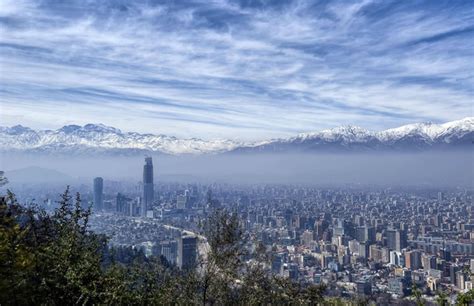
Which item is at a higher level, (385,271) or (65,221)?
(65,221)

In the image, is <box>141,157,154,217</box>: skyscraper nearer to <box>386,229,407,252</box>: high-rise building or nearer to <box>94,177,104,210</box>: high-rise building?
<box>94,177,104,210</box>: high-rise building

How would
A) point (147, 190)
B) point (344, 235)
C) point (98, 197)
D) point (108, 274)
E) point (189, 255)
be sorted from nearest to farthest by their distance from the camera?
point (108, 274), point (189, 255), point (344, 235), point (98, 197), point (147, 190)

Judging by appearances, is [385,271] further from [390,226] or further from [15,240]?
[15,240]

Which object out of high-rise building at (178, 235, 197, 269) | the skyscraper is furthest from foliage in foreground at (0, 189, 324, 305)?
the skyscraper

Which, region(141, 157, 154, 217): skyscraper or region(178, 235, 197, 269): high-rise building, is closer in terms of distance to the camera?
region(178, 235, 197, 269): high-rise building

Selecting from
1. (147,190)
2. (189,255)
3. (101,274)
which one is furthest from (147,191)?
(101,274)

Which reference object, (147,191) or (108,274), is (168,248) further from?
(147,191)

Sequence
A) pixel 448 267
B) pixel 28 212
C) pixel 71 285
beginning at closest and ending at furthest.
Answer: pixel 71 285 < pixel 28 212 < pixel 448 267

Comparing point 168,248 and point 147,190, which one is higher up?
point 147,190

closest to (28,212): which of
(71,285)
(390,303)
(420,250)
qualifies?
(71,285)

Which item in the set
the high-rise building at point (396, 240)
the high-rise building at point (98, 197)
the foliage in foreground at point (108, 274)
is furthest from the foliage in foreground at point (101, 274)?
the high-rise building at point (98, 197)

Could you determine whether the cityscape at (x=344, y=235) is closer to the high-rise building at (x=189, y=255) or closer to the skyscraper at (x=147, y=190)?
the high-rise building at (x=189, y=255)
